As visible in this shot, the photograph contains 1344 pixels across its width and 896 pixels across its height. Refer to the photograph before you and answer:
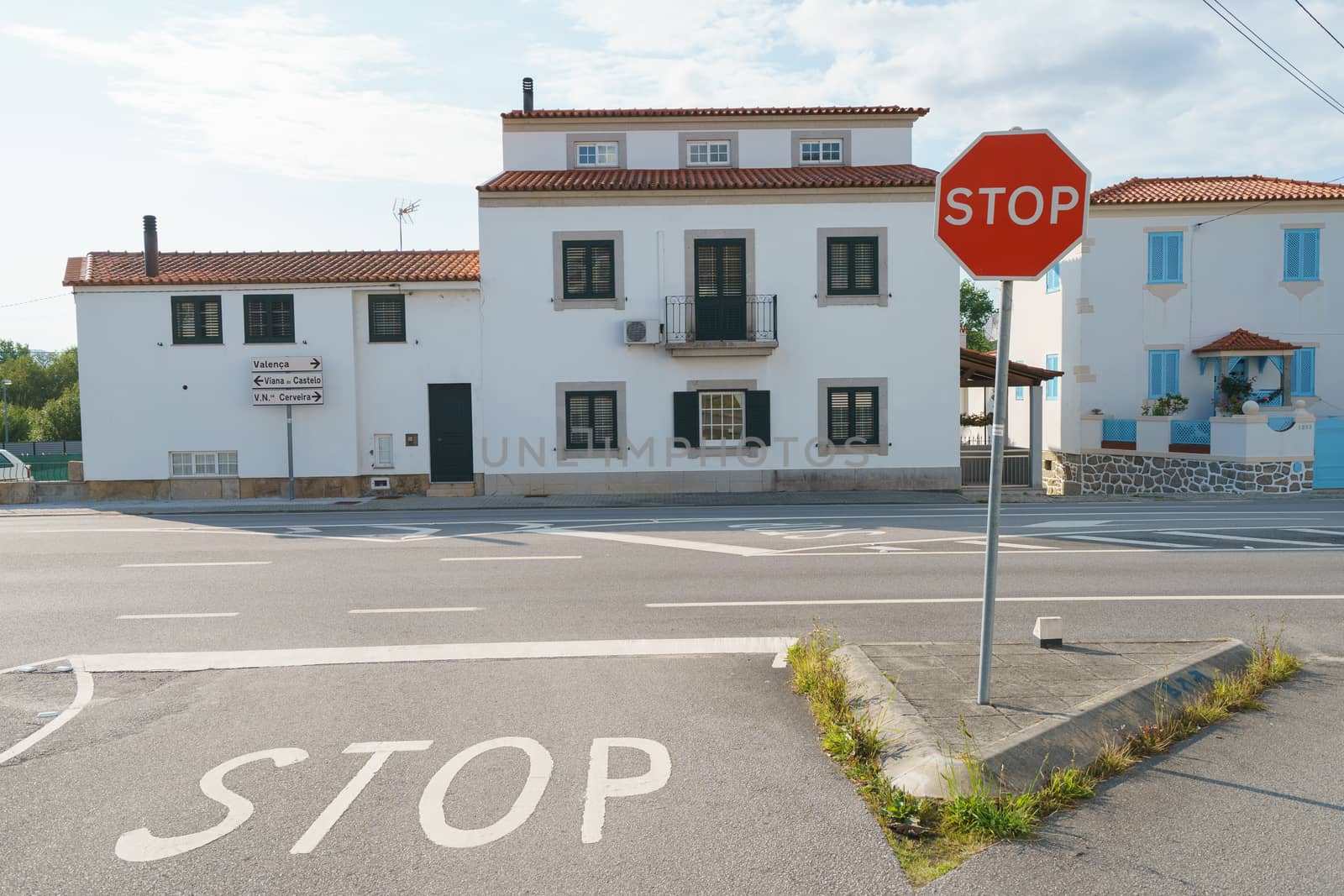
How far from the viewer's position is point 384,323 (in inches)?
882

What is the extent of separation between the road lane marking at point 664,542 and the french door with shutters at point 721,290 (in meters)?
8.20

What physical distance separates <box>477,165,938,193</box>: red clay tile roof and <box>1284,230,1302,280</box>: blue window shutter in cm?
1070

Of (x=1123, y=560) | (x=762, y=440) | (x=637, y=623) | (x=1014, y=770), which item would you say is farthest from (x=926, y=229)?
(x=1014, y=770)

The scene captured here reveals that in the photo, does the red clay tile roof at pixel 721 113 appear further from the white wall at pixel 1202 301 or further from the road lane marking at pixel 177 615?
the road lane marking at pixel 177 615

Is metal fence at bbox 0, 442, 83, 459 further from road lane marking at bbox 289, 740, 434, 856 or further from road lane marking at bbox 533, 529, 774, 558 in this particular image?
road lane marking at bbox 289, 740, 434, 856

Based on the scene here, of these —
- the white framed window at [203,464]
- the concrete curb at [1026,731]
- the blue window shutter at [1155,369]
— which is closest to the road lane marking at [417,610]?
the concrete curb at [1026,731]

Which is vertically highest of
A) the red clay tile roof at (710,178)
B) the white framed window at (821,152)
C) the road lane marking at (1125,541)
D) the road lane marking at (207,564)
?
the white framed window at (821,152)

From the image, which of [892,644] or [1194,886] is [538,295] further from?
[1194,886]

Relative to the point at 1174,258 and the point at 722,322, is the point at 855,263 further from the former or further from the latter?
the point at 1174,258

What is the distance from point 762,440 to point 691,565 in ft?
36.1

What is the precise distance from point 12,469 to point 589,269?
1710cm

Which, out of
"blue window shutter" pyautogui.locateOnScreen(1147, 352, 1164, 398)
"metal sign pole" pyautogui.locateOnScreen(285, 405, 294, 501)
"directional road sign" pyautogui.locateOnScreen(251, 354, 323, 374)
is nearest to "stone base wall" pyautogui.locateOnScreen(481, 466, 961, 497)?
"metal sign pole" pyautogui.locateOnScreen(285, 405, 294, 501)

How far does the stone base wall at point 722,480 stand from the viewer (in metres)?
22.6

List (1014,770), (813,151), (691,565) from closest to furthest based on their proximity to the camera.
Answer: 1. (1014,770)
2. (691,565)
3. (813,151)
